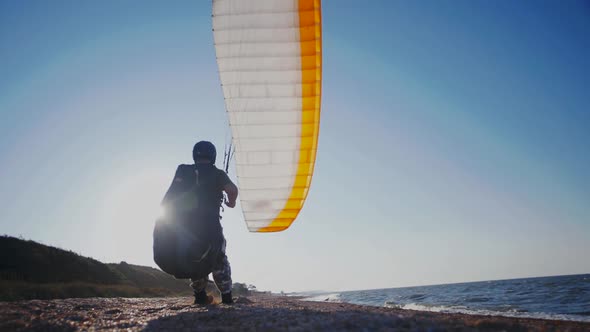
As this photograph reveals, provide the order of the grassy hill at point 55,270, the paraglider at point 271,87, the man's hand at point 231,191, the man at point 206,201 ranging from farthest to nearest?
the grassy hill at point 55,270 < the paraglider at point 271,87 < the man's hand at point 231,191 < the man at point 206,201

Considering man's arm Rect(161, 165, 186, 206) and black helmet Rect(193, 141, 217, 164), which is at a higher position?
black helmet Rect(193, 141, 217, 164)

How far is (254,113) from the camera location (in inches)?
234

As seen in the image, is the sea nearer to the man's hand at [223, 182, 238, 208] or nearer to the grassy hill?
the man's hand at [223, 182, 238, 208]

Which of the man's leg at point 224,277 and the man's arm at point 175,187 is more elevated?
the man's arm at point 175,187

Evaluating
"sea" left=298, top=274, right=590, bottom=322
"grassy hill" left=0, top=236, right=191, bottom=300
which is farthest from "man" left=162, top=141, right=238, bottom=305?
"sea" left=298, top=274, right=590, bottom=322

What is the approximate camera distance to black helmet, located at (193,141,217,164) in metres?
4.73

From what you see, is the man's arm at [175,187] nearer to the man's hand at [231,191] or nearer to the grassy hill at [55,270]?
the man's hand at [231,191]

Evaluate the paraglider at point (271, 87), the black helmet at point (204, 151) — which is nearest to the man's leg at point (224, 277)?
the black helmet at point (204, 151)

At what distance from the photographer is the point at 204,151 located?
4.73 meters

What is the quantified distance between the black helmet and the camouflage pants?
1.39 metres

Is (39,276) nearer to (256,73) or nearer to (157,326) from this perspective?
(256,73)

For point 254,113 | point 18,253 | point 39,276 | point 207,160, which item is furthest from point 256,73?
point 18,253

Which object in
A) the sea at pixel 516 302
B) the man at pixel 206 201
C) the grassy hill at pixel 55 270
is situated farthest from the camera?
the grassy hill at pixel 55 270

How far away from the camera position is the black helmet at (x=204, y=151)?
15.5 ft
